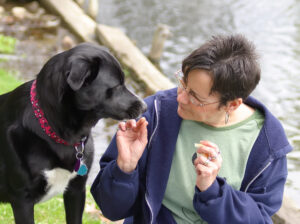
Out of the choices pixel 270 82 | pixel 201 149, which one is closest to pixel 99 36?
pixel 270 82

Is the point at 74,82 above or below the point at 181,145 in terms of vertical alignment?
above

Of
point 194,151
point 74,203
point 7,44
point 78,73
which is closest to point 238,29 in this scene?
point 7,44

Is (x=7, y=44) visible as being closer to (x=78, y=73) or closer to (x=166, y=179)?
(x=78, y=73)

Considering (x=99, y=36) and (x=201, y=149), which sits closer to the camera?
(x=201, y=149)

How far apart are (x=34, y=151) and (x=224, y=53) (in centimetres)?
115

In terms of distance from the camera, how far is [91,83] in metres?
2.29

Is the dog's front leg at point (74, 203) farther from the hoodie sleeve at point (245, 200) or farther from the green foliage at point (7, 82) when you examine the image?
the green foliage at point (7, 82)

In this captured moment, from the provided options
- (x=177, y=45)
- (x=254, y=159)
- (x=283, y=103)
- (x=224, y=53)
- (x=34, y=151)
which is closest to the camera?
(x=224, y=53)

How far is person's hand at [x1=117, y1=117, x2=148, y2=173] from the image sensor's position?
2137mm

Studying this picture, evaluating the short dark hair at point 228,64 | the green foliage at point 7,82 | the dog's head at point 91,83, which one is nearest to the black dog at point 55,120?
the dog's head at point 91,83

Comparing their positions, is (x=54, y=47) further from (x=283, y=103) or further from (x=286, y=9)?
(x=286, y=9)

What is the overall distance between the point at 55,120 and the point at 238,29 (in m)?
8.24

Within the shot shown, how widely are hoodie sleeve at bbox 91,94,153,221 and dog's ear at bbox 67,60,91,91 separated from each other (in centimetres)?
40

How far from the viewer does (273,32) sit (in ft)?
32.4
